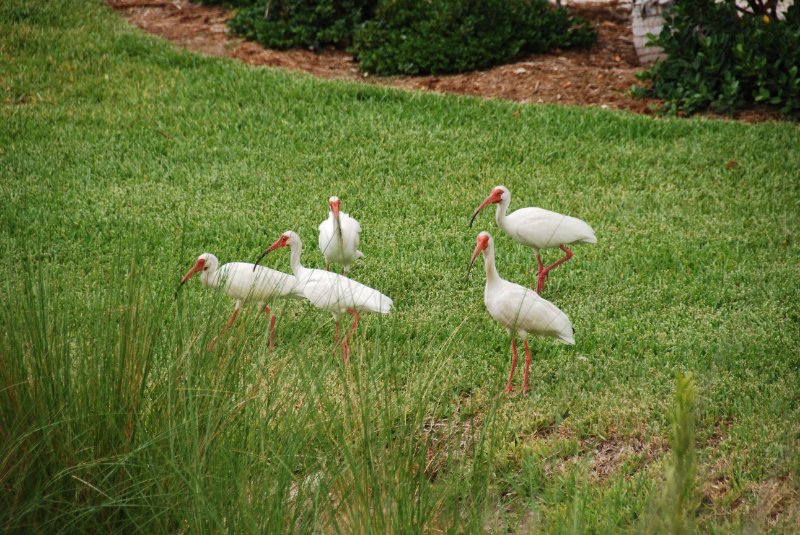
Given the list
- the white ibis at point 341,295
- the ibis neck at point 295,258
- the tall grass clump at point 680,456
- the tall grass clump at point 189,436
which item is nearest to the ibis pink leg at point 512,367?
the white ibis at point 341,295

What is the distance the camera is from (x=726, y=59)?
9.72 m

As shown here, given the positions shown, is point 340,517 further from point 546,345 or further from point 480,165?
point 480,165

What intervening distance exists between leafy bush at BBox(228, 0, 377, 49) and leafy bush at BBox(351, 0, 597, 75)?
0.40 meters

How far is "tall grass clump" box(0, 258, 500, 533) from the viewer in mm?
2885

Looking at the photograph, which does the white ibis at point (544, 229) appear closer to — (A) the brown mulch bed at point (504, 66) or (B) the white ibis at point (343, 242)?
(B) the white ibis at point (343, 242)

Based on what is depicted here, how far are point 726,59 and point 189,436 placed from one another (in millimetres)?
8238

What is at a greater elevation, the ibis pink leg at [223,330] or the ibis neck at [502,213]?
the ibis pink leg at [223,330]

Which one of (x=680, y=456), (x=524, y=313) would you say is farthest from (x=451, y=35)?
(x=680, y=456)

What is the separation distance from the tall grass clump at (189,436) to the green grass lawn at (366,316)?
0.05ft

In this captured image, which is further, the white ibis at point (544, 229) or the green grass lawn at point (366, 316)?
the white ibis at point (544, 229)

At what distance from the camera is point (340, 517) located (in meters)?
2.98

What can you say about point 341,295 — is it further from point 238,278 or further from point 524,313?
point 524,313

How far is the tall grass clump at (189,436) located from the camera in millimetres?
2885

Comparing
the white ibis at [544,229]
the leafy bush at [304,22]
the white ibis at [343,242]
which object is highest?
the leafy bush at [304,22]
